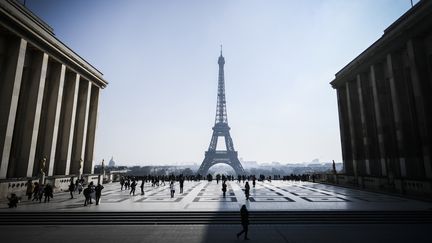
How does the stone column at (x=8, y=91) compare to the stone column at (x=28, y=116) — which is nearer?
the stone column at (x=8, y=91)

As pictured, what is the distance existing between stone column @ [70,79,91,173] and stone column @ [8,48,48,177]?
30.7 ft

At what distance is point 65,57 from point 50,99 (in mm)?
5651

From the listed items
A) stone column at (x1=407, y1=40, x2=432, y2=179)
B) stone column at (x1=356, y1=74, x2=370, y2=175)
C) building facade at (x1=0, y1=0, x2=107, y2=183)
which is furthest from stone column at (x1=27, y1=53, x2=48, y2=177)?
stone column at (x1=356, y1=74, x2=370, y2=175)

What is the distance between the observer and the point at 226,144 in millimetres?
102000

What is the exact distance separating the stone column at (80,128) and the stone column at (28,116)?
9.36m

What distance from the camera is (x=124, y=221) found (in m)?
15.2

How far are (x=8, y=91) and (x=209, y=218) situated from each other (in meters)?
22.8

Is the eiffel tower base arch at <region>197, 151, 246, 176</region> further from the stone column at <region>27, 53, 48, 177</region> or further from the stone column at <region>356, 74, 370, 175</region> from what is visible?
the stone column at <region>27, 53, 48, 177</region>

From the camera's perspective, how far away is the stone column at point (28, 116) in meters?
26.9

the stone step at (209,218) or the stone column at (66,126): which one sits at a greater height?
the stone column at (66,126)

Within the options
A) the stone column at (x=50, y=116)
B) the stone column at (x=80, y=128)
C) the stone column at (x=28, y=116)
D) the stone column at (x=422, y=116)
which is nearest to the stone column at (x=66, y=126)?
the stone column at (x=50, y=116)

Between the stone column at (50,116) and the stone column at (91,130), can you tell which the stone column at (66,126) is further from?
the stone column at (91,130)

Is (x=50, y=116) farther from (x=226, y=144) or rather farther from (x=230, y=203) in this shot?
(x=226, y=144)

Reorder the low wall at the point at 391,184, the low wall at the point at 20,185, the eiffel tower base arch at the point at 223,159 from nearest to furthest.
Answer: the low wall at the point at 20,185
the low wall at the point at 391,184
the eiffel tower base arch at the point at 223,159
